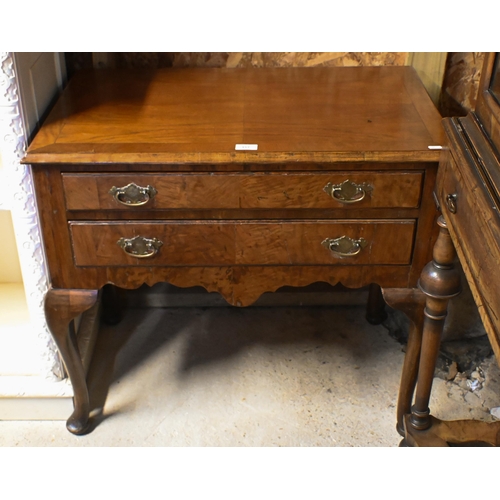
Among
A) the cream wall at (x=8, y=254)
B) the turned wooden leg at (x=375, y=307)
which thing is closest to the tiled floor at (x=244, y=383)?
the turned wooden leg at (x=375, y=307)

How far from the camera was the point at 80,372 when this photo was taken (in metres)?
1.69

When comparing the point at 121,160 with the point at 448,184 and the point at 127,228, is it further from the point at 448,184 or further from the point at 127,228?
the point at 448,184

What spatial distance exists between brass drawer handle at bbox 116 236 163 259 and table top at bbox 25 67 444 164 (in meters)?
0.19

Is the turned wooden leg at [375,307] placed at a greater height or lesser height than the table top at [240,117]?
lesser

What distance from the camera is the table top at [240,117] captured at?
1.36 meters

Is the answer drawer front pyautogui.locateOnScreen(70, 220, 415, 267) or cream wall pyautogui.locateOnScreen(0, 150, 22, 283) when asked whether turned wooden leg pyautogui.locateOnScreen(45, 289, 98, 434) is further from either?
cream wall pyautogui.locateOnScreen(0, 150, 22, 283)

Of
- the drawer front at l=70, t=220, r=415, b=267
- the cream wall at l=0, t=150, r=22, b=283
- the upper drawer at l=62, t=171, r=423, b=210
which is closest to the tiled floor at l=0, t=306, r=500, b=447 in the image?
the cream wall at l=0, t=150, r=22, b=283

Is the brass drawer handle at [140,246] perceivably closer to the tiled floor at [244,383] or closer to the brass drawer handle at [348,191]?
the brass drawer handle at [348,191]

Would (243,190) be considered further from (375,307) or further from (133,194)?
(375,307)

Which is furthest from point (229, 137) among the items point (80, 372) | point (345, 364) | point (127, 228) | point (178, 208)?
point (345, 364)

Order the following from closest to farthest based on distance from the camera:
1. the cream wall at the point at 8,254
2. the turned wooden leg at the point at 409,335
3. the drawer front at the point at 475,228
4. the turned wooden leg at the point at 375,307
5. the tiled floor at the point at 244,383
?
the drawer front at the point at 475,228 → the turned wooden leg at the point at 409,335 → the tiled floor at the point at 244,383 → the cream wall at the point at 8,254 → the turned wooden leg at the point at 375,307

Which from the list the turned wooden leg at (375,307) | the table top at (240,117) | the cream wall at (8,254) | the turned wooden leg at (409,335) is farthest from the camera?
the turned wooden leg at (375,307)

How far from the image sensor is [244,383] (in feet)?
6.35

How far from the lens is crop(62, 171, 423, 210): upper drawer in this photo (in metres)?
1.37
